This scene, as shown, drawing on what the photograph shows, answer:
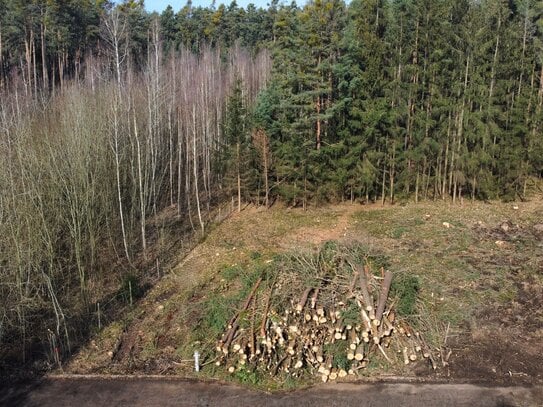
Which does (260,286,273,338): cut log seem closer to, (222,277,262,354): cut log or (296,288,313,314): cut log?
(222,277,262,354): cut log

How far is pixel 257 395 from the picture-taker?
8812 mm

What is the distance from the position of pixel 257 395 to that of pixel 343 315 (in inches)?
90.1

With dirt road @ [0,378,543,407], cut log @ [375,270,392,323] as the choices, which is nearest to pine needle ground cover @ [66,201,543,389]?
cut log @ [375,270,392,323]

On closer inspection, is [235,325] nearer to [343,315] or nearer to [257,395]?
[257,395]

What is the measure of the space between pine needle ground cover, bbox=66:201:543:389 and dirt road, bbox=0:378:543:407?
13.1 inches

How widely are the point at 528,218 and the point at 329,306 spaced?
11.2 meters

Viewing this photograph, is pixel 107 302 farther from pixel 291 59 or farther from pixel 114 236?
pixel 291 59

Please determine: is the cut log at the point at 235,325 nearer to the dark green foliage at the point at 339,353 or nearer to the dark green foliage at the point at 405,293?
the dark green foliage at the point at 339,353

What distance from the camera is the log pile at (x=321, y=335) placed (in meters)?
9.31

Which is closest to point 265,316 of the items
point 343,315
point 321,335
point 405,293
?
point 321,335

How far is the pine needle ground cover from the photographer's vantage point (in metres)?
9.38

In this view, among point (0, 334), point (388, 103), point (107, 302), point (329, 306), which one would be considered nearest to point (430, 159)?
point (388, 103)

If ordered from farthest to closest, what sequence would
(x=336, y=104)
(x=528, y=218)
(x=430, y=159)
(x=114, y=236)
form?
1. (x=430, y=159)
2. (x=336, y=104)
3. (x=528, y=218)
4. (x=114, y=236)

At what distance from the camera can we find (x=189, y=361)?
9.82m
